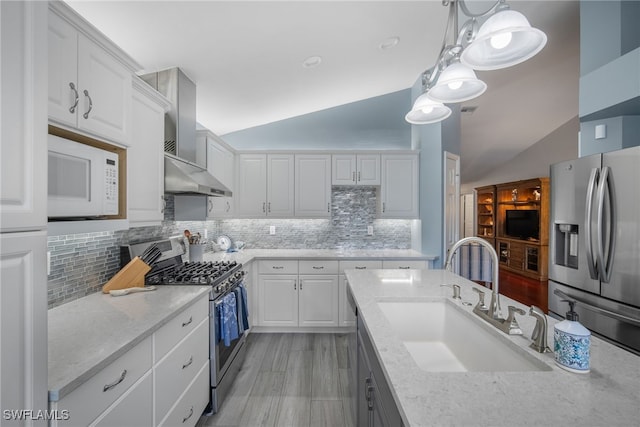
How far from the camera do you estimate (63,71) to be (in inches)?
46.8

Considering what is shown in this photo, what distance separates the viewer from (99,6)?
5.08 feet

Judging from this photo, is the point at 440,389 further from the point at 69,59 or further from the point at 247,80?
the point at 247,80

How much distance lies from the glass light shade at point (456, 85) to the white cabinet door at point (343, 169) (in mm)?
2229

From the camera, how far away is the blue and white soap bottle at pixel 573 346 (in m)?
0.79

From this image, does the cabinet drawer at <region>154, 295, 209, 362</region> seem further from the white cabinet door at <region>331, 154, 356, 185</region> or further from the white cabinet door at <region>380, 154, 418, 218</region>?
the white cabinet door at <region>380, 154, 418, 218</region>

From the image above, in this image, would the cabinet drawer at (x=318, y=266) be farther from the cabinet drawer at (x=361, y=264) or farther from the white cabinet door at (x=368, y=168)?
the white cabinet door at (x=368, y=168)

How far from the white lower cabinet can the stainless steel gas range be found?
75 cm

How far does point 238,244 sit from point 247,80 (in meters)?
2.04

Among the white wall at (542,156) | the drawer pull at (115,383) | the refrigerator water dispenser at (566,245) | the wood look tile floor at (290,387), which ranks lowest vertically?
the wood look tile floor at (290,387)

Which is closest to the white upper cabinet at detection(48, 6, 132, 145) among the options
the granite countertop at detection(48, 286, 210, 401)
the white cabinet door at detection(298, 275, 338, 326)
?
the granite countertop at detection(48, 286, 210, 401)

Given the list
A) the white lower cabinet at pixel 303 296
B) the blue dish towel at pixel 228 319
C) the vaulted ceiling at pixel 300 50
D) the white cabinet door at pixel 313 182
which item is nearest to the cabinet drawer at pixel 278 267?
the white lower cabinet at pixel 303 296

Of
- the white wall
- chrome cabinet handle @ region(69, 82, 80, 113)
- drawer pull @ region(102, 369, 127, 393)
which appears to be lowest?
drawer pull @ region(102, 369, 127, 393)

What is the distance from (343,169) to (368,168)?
0.33m

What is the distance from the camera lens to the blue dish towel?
208 centimetres
